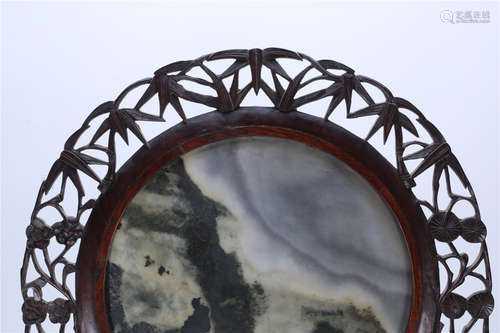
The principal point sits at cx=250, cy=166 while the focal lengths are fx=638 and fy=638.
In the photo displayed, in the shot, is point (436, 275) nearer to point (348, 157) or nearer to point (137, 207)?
point (348, 157)

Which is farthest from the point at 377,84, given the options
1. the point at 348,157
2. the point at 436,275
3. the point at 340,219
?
the point at 436,275

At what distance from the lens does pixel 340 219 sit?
1.05 meters

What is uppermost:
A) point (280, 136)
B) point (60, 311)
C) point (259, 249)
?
point (280, 136)

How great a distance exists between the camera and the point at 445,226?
104 centimetres

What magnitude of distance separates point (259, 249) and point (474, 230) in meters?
0.35

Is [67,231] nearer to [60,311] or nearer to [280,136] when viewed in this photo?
[60,311]

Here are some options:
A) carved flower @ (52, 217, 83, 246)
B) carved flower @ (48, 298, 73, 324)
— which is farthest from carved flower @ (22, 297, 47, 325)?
carved flower @ (52, 217, 83, 246)

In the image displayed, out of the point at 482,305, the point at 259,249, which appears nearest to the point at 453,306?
the point at 482,305

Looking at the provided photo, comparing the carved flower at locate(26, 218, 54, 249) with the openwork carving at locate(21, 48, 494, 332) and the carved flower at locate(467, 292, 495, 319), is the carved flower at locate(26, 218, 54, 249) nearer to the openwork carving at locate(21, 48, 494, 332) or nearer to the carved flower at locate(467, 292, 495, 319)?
the openwork carving at locate(21, 48, 494, 332)

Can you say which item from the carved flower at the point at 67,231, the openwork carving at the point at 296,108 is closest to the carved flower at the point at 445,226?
the openwork carving at the point at 296,108

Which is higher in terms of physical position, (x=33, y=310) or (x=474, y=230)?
(x=474, y=230)

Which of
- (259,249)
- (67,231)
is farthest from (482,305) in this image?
(67,231)

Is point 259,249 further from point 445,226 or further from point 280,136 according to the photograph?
point 445,226

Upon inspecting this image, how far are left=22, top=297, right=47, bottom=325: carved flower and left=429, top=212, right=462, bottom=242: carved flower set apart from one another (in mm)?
667
